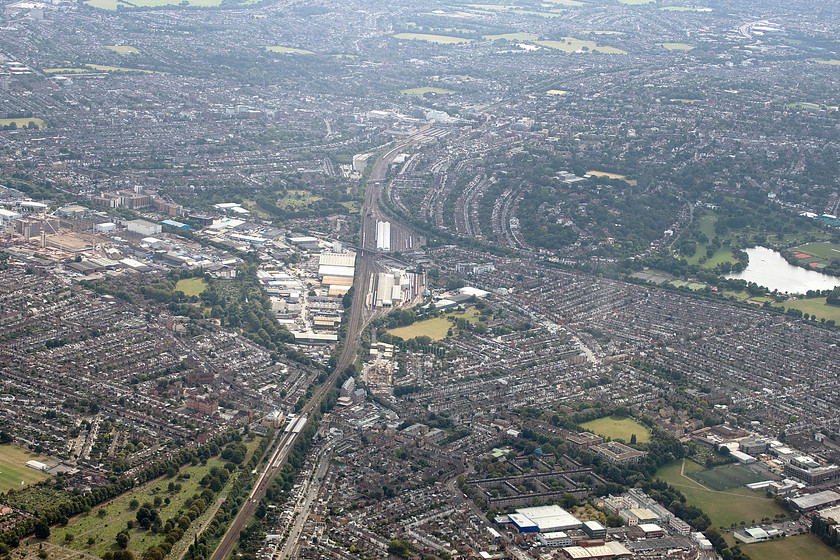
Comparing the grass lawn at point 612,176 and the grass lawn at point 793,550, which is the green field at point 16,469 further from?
the grass lawn at point 612,176

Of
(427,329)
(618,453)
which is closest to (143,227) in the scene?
(427,329)

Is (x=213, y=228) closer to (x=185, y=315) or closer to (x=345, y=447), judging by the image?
(x=185, y=315)

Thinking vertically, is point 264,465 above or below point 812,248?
below

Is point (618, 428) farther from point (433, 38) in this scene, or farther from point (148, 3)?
point (148, 3)

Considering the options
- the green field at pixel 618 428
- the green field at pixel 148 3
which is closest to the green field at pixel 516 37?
the green field at pixel 148 3

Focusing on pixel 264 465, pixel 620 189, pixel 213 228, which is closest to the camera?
pixel 264 465

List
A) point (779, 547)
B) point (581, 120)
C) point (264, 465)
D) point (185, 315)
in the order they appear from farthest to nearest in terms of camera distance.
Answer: point (581, 120) < point (185, 315) < point (264, 465) < point (779, 547)

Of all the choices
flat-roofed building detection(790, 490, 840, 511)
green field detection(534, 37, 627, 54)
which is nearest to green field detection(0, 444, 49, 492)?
flat-roofed building detection(790, 490, 840, 511)

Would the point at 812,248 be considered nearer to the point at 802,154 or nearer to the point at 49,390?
the point at 802,154

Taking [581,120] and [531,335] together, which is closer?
[531,335]

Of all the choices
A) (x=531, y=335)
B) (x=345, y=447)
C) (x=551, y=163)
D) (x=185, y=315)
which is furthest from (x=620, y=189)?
(x=345, y=447)
